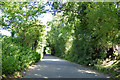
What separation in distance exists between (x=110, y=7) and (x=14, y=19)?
567 cm

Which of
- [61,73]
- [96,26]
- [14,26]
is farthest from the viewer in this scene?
[96,26]

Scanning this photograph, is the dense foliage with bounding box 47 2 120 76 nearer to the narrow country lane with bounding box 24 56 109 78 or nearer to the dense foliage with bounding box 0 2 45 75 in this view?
the narrow country lane with bounding box 24 56 109 78

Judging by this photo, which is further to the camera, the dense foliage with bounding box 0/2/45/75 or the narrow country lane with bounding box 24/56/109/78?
the narrow country lane with bounding box 24/56/109/78

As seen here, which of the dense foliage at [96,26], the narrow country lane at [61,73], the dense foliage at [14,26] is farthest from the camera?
the narrow country lane at [61,73]

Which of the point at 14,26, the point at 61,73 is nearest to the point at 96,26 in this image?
the point at 61,73

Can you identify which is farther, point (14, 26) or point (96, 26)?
point (96, 26)

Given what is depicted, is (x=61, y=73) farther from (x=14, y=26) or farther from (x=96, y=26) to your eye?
(x=14, y=26)

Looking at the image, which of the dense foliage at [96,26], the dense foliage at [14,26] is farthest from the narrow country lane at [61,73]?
the dense foliage at [96,26]

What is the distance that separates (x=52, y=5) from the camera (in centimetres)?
1045

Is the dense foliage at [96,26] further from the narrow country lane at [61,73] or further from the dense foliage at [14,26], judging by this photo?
the dense foliage at [14,26]

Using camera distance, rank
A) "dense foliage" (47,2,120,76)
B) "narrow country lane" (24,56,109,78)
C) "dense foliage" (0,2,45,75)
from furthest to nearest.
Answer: "narrow country lane" (24,56,109,78) < "dense foliage" (47,2,120,76) < "dense foliage" (0,2,45,75)

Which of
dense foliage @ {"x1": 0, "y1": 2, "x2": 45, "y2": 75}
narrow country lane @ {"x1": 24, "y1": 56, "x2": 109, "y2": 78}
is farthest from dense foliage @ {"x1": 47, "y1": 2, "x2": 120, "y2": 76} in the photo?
dense foliage @ {"x1": 0, "y1": 2, "x2": 45, "y2": 75}

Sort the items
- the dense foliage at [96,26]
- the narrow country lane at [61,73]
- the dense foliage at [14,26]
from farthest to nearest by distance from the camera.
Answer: the narrow country lane at [61,73]
the dense foliage at [96,26]
the dense foliage at [14,26]

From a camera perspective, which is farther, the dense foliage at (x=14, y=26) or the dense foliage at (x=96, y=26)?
the dense foliage at (x=96, y=26)
